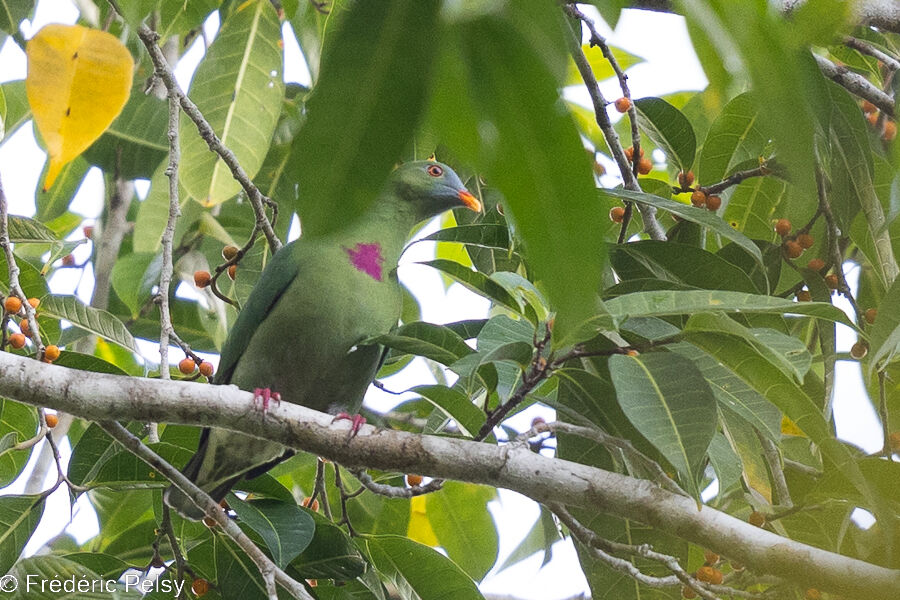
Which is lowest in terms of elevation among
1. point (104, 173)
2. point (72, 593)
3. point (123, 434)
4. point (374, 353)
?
point (72, 593)

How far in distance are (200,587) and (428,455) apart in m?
1.00

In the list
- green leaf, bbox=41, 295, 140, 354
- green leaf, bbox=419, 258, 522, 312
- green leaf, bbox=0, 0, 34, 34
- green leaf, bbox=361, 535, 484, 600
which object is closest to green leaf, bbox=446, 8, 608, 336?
green leaf, bbox=419, 258, 522, 312

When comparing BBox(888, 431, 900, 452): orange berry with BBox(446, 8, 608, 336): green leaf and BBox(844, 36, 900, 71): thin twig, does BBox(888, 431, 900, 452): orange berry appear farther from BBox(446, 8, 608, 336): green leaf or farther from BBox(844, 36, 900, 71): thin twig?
BBox(446, 8, 608, 336): green leaf

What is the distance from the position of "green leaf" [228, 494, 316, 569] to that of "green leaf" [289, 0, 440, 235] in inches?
73.0

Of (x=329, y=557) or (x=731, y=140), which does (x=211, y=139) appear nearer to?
(x=329, y=557)

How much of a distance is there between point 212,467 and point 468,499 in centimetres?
96

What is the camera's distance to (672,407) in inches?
79.6

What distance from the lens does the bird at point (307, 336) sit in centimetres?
304

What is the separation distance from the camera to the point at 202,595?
2.70 meters

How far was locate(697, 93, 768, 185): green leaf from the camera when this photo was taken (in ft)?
9.61

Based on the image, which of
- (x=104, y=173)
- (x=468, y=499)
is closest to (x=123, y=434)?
(x=468, y=499)

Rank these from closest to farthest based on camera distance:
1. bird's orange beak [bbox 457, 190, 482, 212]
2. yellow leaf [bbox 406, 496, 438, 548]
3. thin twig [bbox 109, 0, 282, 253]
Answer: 1. thin twig [bbox 109, 0, 282, 253]
2. bird's orange beak [bbox 457, 190, 482, 212]
3. yellow leaf [bbox 406, 496, 438, 548]

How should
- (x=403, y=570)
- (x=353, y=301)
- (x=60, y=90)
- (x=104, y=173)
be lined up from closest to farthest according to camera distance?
1. (x=60, y=90)
2. (x=403, y=570)
3. (x=353, y=301)
4. (x=104, y=173)

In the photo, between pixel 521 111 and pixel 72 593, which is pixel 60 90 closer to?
pixel 72 593
